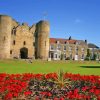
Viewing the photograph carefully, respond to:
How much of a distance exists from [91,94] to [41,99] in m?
1.84

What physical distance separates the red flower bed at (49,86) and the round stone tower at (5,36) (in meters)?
55.1

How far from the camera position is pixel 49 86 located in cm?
1298

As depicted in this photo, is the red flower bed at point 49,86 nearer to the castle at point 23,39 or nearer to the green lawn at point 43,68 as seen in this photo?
the green lawn at point 43,68

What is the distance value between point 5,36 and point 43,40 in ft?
36.0

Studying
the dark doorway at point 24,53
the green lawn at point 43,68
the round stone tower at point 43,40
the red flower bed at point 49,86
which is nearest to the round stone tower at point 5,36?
A: the dark doorway at point 24,53

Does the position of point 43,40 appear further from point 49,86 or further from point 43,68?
point 49,86

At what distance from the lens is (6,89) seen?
33.3ft

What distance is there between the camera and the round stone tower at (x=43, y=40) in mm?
74250

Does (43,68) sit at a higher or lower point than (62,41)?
lower

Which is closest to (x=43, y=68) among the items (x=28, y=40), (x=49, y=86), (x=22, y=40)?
(x=49, y=86)

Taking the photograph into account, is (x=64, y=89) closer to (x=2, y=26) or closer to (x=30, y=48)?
(x=2, y=26)

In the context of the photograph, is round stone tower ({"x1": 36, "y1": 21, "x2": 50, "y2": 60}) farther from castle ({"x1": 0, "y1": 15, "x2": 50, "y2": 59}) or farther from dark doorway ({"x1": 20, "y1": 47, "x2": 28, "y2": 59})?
dark doorway ({"x1": 20, "y1": 47, "x2": 28, "y2": 59})

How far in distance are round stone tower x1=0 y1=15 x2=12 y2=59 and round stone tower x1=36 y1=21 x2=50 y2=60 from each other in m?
9.18

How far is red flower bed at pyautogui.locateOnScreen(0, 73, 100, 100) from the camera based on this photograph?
33.6ft
